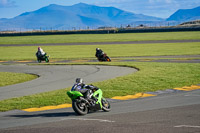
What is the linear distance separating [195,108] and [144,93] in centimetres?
457

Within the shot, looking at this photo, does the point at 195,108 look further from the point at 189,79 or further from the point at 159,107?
the point at 189,79

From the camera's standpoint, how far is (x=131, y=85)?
2017 cm

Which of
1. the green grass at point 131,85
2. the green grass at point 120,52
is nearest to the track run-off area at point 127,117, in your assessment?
the green grass at point 131,85

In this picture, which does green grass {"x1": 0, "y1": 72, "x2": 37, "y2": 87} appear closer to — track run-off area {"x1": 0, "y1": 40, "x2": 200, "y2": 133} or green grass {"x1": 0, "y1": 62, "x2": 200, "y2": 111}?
green grass {"x1": 0, "y1": 62, "x2": 200, "y2": 111}

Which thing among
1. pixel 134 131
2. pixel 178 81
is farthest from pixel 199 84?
pixel 134 131

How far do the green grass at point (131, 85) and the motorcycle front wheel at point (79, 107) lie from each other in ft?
10.1

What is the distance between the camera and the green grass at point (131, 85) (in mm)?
16031

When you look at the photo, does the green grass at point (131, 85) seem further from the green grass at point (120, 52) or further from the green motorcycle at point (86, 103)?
the green grass at point (120, 52)

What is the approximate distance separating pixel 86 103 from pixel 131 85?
7.49m

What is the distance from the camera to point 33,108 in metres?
15.1

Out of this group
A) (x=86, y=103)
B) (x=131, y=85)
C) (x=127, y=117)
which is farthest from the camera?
(x=131, y=85)

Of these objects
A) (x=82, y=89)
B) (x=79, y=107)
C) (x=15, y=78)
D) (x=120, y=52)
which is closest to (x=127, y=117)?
(x=79, y=107)

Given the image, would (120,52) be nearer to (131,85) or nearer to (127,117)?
(131,85)

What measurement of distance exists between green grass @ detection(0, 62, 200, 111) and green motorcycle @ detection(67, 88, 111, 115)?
297cm
